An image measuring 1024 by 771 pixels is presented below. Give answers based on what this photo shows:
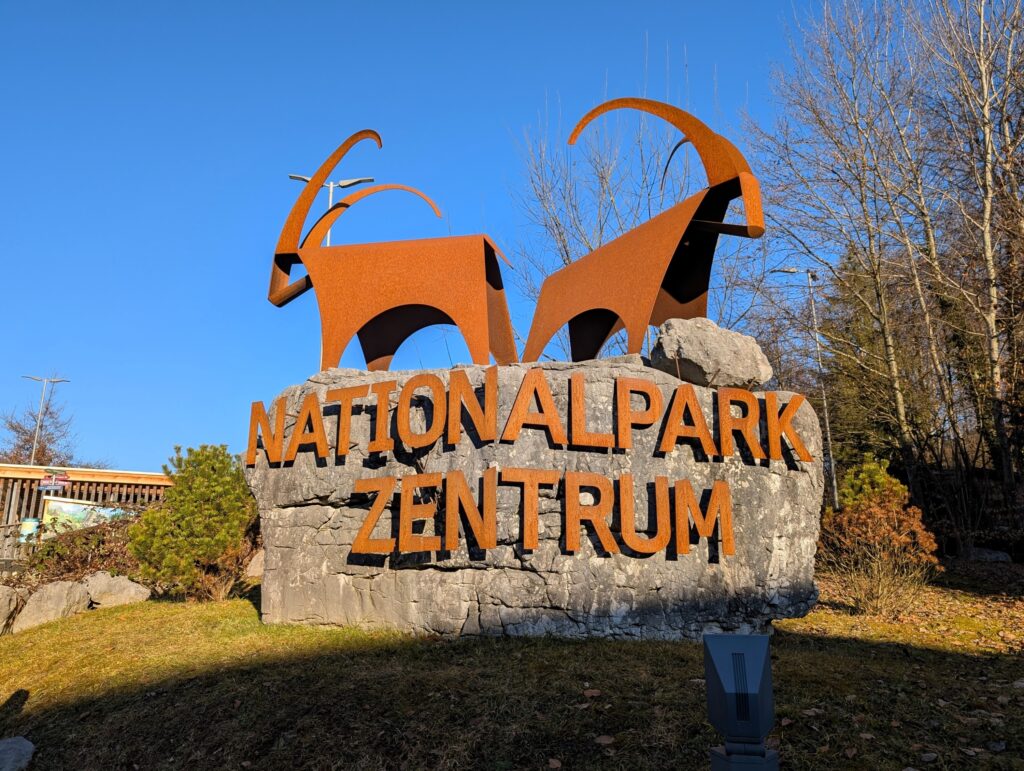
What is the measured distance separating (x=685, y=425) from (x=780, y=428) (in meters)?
1.13

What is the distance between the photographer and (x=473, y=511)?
7133mm

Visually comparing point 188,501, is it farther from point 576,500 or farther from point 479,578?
point 576,500

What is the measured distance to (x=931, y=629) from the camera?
8.31 meters

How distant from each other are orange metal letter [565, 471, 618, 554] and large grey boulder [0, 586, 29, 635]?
26.1 ft

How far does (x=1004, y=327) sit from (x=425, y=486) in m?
11.4

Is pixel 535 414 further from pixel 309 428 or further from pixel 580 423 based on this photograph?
pixel 309 428

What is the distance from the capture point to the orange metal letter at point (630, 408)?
7.44 metres

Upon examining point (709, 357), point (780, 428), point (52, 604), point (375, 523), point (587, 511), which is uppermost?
point (709, 357)

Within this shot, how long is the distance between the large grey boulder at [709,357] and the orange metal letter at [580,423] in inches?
51.8

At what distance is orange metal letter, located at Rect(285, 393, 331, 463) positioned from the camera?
321 inches

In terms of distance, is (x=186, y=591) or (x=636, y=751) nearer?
(x=636, y=751)

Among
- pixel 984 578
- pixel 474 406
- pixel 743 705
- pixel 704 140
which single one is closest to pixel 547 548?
pixel 474 406

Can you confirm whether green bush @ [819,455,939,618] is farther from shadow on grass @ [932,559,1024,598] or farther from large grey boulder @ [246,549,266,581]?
large grey boulder @ [246,549,266,581]

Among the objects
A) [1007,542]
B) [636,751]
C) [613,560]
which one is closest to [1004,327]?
[1007,542]
